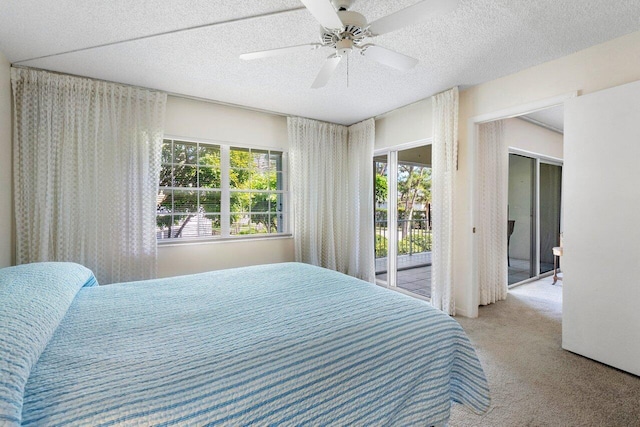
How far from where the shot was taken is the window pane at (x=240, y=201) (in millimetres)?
3836

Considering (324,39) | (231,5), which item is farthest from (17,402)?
(231,5)

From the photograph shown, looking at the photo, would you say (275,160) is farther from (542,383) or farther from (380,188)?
(542,383)

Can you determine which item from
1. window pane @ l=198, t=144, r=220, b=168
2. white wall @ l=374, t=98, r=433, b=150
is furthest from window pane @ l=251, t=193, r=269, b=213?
white wall @ l=374, t=98, r=433, b=150

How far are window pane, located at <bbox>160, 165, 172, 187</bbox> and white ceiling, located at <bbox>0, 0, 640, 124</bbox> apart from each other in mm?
873

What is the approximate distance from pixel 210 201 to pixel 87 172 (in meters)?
1.24

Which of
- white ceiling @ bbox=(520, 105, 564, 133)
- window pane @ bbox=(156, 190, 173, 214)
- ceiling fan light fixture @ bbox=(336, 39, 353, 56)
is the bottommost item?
window pane @ bbox=(156, 190, 173, 214)

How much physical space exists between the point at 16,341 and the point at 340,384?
3.45ft

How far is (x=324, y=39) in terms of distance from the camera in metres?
1.74

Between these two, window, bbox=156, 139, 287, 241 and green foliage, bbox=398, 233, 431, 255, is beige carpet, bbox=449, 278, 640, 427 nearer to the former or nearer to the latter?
green foliage, bbox=398, 233, 431, 255

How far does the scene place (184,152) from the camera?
353 cm

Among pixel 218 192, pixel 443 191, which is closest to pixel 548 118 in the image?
pixel 443 191

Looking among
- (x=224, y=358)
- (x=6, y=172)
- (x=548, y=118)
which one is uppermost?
(x=548, y=118)

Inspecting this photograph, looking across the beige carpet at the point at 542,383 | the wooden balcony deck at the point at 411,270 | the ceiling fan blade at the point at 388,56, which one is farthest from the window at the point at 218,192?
the beige carpet at the point at 542,383

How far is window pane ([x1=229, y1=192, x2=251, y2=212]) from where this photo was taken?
3836 millimetres
